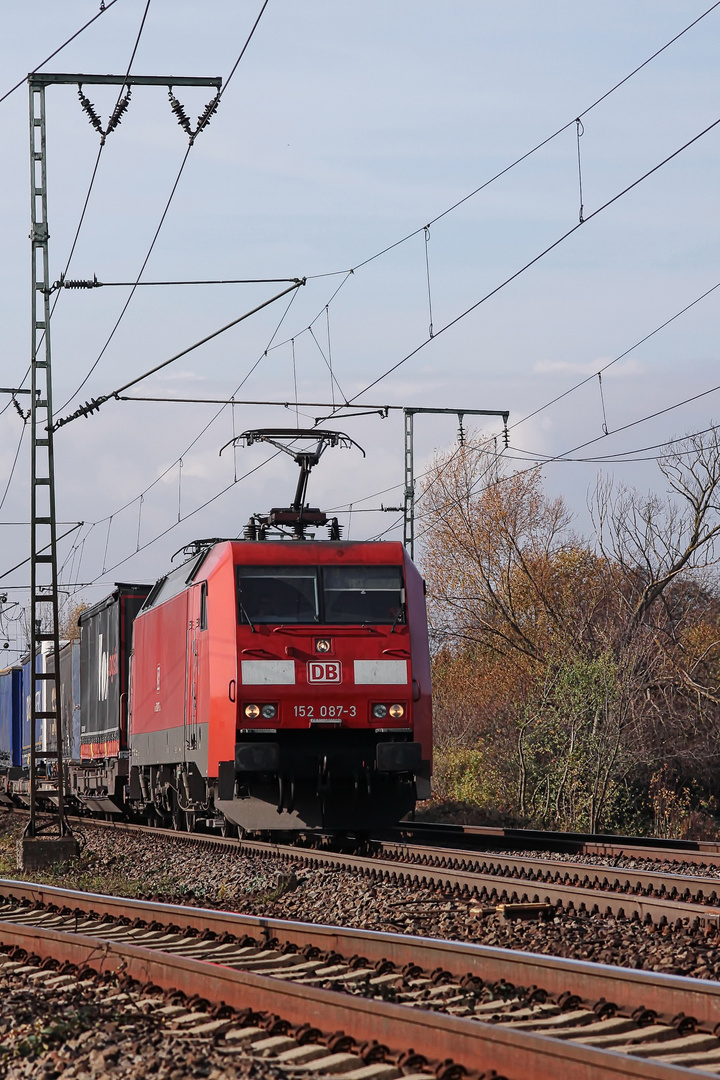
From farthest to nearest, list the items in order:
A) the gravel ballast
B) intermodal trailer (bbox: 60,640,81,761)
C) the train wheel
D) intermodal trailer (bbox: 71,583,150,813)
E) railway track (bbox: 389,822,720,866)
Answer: intermodal trailer (bbox: 60,640,81,761)
intermodal trailer (bbox: 71,583,150,813)
the train wheel
railway track (bbox: 389,822,720,866)
the gravel ballast

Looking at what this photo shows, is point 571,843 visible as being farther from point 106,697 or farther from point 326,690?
point 106,697

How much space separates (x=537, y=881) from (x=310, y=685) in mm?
3570

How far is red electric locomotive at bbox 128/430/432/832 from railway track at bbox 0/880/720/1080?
501 centimetres

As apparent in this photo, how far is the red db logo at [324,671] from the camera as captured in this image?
46.1 ft

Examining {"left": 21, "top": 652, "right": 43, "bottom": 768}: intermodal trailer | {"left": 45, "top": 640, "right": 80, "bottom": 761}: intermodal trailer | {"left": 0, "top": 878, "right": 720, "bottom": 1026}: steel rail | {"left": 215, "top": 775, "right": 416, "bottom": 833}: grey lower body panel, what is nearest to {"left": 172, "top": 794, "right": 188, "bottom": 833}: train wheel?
{"left": 215, "top": 775, "right": 416, "bottom": 833}: grey lower body panel

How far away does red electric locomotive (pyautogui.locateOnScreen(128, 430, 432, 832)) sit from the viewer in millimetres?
13883

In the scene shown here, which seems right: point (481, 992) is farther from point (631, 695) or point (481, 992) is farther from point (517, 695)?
point (517, 695)

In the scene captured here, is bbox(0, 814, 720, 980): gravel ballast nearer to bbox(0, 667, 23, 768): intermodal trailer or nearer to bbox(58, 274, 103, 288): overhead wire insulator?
bbox(58, 274, 103, 288): overhead wire insulator

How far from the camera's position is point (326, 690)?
552 inches

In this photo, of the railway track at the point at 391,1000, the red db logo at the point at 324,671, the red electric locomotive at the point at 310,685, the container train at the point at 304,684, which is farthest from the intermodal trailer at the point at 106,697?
the railway track at the point at 391,1000

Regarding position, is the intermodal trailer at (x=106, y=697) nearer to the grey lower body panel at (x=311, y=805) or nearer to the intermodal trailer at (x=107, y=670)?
the intermodal trailer at (x=107, y=670)

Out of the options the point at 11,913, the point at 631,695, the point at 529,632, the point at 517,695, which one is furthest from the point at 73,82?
the point at 529,632

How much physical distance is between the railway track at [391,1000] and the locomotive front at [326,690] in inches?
197

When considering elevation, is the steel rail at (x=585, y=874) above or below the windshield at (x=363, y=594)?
below
